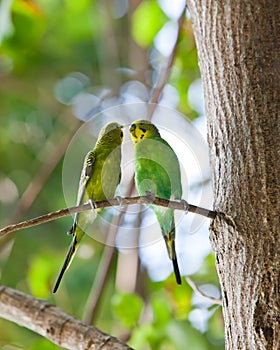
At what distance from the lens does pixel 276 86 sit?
28.5 inches

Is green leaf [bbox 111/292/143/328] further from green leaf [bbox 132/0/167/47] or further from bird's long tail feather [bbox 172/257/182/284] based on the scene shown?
green leaf [bbox 132/0/167/47]

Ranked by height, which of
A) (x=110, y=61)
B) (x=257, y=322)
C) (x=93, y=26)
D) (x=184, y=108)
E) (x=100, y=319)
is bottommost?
(x=257, y=322)

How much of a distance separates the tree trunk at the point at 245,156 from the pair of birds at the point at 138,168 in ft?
0.20

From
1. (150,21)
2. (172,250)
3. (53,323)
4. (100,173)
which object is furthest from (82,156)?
(150,21)

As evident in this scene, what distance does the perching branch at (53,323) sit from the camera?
81 centimetres

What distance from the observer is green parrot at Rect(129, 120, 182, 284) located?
71 cm

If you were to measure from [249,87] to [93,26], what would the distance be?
4.13 feet

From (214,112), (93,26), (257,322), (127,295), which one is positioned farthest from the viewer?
(93,26)

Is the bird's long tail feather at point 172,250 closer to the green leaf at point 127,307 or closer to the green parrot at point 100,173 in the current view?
the green parrot at point 100,173

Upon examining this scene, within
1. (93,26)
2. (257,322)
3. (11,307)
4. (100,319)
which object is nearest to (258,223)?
(257,322)

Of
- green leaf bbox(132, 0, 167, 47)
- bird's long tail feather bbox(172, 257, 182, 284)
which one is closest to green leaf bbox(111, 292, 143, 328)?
bird's long tail feather bbox(172, 257, 182, 284)

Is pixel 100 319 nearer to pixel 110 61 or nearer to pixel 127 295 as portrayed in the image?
pixel 127 295

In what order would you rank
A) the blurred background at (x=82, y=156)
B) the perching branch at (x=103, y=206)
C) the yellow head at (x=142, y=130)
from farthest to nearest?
the blurred background at (x=82, y=156)
the yellow head at (x=142, y=130)
the perching branch at (x=103, y=206)

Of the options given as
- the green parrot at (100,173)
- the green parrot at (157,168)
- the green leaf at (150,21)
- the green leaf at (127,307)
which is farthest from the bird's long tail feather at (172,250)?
the green leaf at (150,21)
